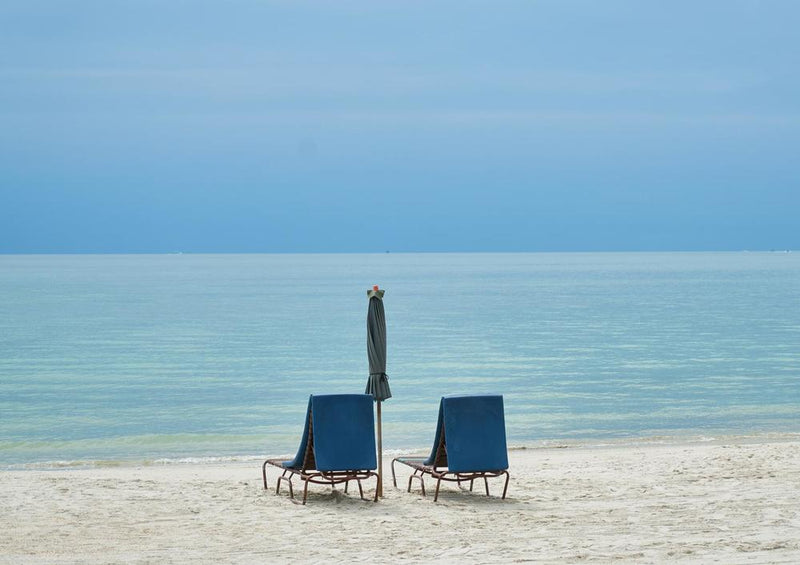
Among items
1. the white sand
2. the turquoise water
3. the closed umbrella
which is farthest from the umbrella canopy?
the turquoise water

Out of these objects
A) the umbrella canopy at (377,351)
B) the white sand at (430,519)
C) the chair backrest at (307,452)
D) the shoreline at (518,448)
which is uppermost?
the umbrella canopy at (377,351)

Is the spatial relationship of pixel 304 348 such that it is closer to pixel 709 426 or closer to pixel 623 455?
pixel 709 426

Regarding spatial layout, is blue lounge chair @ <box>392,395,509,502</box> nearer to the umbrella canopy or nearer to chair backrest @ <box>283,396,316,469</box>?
the umbrella canopy

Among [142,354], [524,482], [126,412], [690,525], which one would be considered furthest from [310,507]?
[142,354]

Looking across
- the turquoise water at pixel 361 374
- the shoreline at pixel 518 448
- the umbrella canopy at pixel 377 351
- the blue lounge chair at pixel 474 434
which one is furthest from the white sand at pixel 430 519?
the turquoise water at pixel 361 374

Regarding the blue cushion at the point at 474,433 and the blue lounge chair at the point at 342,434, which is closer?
the blue lounge chair at the point at 342,434

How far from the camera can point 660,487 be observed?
10.6 metres

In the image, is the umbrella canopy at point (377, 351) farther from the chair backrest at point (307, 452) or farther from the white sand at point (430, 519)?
Result: the white sand at point (430, 519)

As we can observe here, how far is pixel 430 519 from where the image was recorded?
9.07 m

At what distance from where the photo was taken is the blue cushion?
9680mm

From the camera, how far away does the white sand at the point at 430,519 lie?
771cm

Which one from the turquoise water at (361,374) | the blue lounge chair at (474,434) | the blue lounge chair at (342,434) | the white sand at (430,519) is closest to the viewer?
the white sand at (430,519)

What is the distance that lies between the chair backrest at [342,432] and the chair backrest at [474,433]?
0.74m

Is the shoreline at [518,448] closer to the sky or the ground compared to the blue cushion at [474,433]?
closer to the ground
